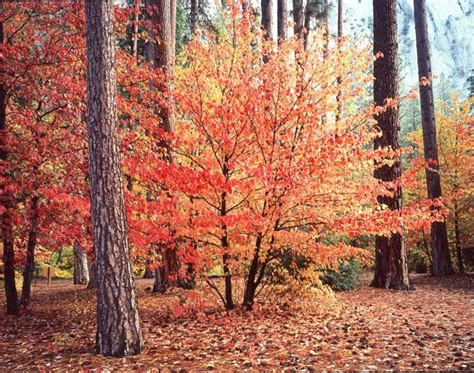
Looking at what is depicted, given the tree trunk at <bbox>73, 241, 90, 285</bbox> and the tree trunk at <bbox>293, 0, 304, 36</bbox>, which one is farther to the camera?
the tree trunk at <bbox>73, 241, 90, 285</bbox>

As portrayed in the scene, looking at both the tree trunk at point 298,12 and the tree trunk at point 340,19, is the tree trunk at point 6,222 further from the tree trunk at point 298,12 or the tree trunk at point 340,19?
the tree trunk at point 340,19

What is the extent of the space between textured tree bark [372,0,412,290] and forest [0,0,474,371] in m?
0.05

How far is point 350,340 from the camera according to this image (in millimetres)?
5445

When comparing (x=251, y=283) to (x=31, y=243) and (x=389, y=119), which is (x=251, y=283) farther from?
(x=389, y=119)

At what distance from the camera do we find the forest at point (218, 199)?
5039mm

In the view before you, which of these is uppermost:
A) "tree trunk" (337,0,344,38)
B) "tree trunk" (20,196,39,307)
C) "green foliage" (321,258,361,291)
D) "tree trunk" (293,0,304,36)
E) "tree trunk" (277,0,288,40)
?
"tree trunk" (337,0,344,38)

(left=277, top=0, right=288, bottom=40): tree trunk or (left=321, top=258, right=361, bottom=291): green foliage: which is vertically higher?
(left=277, top=0, right=288, bottom=40): tree trunk

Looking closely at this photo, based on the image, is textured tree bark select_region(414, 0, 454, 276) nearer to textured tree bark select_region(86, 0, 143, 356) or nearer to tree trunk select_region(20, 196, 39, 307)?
textured tree bark select_region(86, 0, 143, 356)

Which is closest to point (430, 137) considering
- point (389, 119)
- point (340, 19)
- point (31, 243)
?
point (389, 119)

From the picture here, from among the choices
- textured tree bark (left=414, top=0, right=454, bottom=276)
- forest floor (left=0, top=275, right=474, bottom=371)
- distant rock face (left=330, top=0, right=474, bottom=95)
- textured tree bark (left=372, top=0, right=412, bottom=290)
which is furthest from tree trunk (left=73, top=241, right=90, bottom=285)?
distant rock face (left=330, top=0, right=474, bottom=95)

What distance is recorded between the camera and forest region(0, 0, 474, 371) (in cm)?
504

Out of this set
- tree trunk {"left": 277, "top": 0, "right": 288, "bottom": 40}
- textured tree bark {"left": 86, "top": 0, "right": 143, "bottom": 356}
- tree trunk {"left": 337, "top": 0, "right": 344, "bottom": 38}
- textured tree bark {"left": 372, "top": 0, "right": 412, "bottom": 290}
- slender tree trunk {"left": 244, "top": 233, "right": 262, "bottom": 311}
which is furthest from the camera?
tree trunk {"left": 337, "top": 0, "right": 344, "bottom": 38}

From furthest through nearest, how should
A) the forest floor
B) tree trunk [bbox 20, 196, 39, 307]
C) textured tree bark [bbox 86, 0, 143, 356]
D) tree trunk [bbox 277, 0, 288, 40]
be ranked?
tree trunk [bbox 277, 0, 288, 40] → tree trunk [bbox 20, 196, 39, 307] → textured tree bark [bbox 86, 0, 143, 356] → the forest floor

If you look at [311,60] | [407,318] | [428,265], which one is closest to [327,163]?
[311,60]
